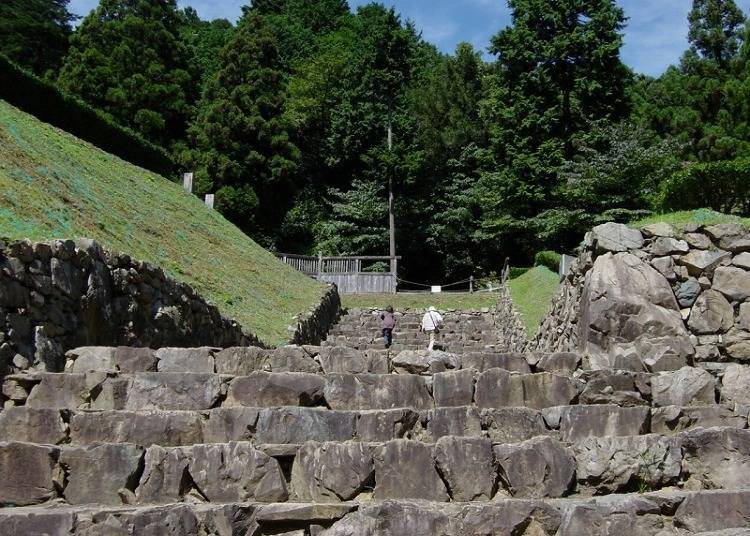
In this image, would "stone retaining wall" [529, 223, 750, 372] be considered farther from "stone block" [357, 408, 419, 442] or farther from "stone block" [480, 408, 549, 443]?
"stone block" [357, 408, 419, 442]

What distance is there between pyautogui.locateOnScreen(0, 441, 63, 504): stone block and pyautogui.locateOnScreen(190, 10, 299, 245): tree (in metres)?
29.8

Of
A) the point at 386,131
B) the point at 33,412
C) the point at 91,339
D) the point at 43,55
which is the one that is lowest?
the point at 33,412

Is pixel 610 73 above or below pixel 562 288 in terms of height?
above

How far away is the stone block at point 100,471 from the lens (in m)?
4.95

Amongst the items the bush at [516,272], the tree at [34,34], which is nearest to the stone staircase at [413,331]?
the bush at [516,272]

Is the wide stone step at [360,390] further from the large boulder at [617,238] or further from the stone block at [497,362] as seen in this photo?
the large boulder at [617,238]

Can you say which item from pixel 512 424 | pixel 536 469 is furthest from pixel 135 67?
pixel 536 469

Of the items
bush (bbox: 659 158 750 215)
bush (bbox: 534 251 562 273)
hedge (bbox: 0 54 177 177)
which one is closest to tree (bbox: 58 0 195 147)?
hedge (bbox: 0 54 177 177)

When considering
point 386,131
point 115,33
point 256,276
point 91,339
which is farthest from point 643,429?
point 115,33

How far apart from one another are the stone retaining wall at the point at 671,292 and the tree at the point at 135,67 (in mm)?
30547

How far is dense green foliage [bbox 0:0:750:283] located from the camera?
27406mm

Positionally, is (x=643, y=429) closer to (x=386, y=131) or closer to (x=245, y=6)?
(x=386, y=131)

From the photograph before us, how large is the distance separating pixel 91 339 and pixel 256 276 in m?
10.4

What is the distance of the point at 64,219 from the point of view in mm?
10438
